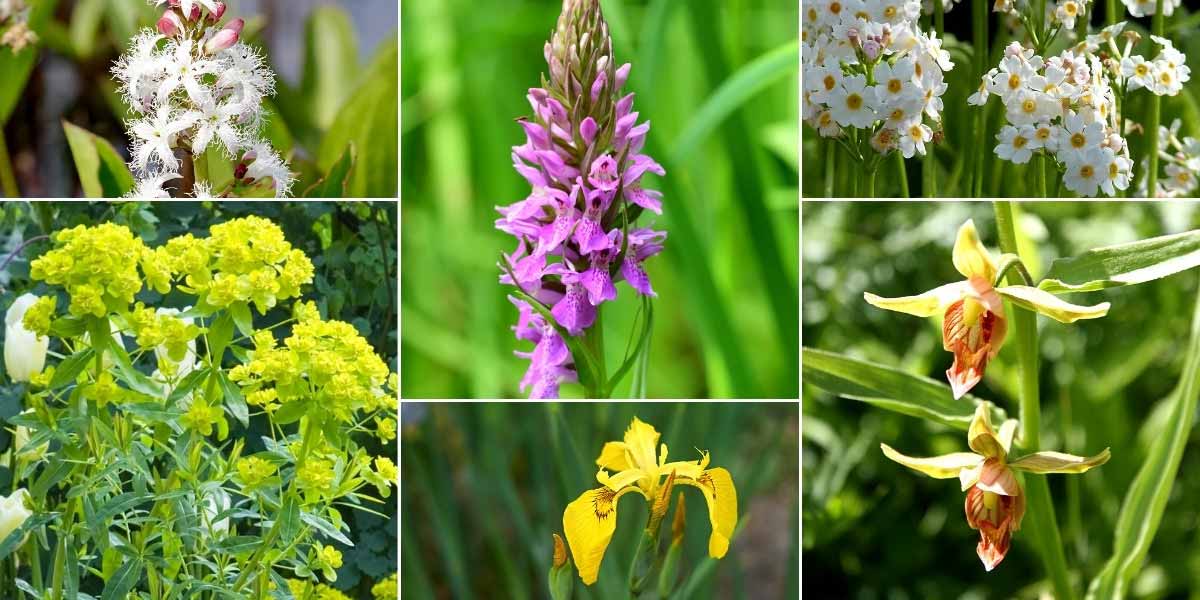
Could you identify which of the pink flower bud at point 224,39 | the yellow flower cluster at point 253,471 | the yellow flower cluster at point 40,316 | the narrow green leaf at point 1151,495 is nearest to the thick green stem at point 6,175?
the yellow flower cluster at point 40,316

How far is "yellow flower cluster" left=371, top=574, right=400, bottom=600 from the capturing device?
134 cm

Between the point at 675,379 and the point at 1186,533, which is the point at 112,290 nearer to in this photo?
the point at 675,379

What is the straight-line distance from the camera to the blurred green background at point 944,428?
4.70 feet

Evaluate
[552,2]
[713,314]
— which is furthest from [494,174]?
[713,314]

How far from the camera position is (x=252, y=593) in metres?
1.25

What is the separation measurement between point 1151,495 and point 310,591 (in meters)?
1.02

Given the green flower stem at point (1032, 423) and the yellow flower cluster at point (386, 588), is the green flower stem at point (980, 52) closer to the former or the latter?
the green flower stem at point (1032, 423)

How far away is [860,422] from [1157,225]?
0.48 m

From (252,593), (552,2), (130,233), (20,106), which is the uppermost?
(552,2)

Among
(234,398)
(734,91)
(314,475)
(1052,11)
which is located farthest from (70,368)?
(1052,11)

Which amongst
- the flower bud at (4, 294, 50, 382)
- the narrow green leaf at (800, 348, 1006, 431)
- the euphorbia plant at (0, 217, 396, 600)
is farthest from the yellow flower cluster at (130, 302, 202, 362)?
the narrow green leaf at (800, 348, 1006, 431)

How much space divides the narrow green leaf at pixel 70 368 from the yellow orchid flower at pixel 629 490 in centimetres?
59

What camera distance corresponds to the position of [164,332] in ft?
3.96

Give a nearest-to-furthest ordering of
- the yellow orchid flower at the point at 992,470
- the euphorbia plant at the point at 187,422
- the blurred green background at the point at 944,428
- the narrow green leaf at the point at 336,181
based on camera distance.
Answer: the yellow orchid flower at the point at 992,470 → the euphorbia plant at the point at 187,422 → the narrow green leaf at the point at 336,181 → the blurred green background at the point at 944,428
